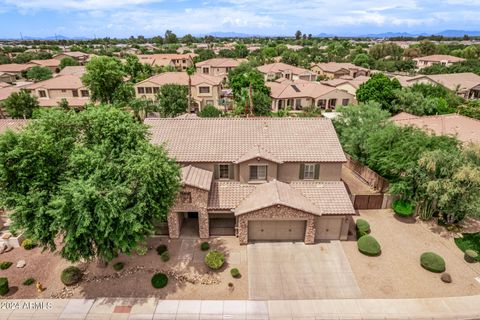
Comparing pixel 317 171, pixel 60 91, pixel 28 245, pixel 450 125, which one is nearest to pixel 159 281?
pixel 28 245

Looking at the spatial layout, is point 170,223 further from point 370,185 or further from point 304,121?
point 370,185

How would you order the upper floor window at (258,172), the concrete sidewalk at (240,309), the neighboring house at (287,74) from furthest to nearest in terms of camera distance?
the neighboring house at (287,74)
the upper floor window at (258,172)
the concrete sidewalk at (240,309)

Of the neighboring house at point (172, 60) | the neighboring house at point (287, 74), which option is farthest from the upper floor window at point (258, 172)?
the neighboring house at point (172, 60)

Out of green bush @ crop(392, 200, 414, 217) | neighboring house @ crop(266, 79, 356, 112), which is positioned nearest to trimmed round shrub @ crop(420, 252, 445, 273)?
green bush @ crop(392, 200, 414, 217)

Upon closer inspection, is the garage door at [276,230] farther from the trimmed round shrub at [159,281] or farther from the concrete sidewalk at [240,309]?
the trimmed round shrub at [159,281]

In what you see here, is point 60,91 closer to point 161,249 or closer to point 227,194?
point 161,249

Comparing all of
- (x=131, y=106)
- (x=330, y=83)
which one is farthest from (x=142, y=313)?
(x=330, y=83)

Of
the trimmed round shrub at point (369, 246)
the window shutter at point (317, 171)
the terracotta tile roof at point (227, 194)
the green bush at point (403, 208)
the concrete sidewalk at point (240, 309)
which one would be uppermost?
the window shutter at point (317, 171)
